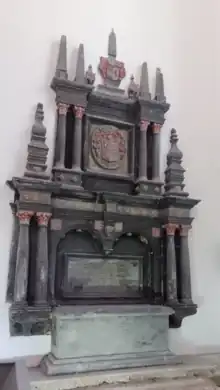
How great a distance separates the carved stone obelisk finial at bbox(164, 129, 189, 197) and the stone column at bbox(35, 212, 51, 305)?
133 centimetres

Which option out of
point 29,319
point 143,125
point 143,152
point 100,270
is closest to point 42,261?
point 29,319

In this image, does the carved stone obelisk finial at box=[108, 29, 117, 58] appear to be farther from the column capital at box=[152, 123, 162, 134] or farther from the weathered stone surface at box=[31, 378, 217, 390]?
the weathered stone surface at box=[31, 378, 217, 390]

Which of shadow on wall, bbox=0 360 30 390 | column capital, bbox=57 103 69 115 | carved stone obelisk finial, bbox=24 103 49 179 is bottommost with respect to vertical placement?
shadow on wall, bbox=0 360 30 390

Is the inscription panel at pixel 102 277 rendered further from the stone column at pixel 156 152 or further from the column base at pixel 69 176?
the stone column at pixel 156 152

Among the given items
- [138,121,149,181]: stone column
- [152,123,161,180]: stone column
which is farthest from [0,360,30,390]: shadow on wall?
[152,123,161,180]: stone column

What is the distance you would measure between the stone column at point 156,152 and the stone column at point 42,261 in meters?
1.28

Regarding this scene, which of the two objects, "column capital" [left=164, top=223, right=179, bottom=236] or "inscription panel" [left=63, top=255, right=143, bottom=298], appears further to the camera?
"column capital" [left=164, top=223, right=179, bottom=236]

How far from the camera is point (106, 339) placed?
3.07m

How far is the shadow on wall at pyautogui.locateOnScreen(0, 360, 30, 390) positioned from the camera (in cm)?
273

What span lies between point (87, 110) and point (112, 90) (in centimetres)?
38

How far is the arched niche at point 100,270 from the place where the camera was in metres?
3.59

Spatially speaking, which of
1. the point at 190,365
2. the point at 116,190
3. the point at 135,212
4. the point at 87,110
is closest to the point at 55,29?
the point at 87,110

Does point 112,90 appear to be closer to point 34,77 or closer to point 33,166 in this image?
point 34,77

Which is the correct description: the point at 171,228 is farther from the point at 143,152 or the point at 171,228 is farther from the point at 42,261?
the point at 42,261
